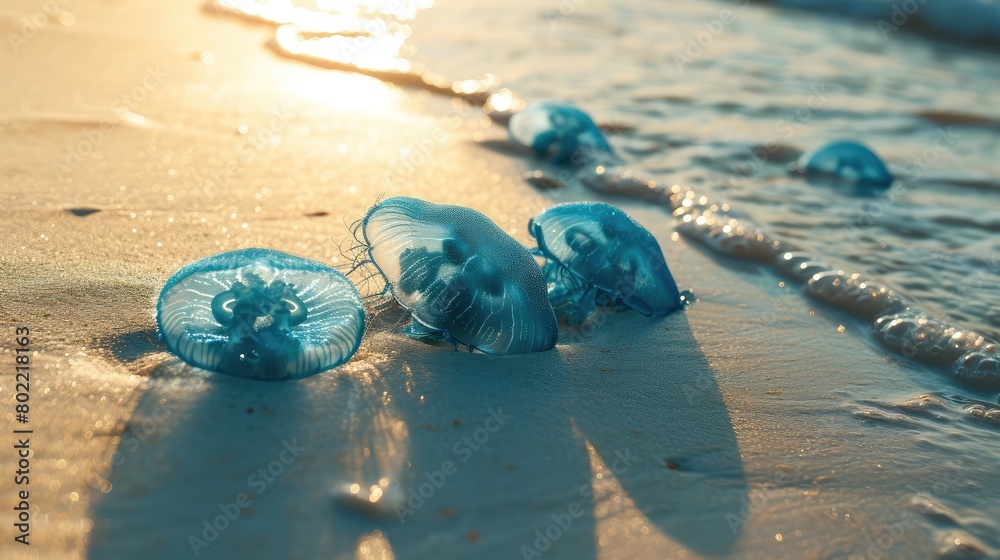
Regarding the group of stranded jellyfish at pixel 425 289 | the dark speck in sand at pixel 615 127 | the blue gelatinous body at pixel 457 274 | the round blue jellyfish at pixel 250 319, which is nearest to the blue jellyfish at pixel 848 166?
the dark speck in sand at pixel 615 127

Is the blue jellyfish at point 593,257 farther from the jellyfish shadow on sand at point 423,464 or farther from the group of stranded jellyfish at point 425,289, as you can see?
the jellyfish shadow on sand at point 423,464

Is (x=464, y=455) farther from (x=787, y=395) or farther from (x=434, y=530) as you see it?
(x=787, y=395)

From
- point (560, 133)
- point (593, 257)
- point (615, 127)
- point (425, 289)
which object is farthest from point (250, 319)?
point (615, 127)

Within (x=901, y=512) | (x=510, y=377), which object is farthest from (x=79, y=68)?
(x=901, y=512)

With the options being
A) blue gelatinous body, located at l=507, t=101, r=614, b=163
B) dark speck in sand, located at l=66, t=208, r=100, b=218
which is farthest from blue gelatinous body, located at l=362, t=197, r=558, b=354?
blue gelatinous body, located at l=507, t=101, r=614, b=163

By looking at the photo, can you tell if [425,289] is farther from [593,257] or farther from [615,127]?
[615,127]

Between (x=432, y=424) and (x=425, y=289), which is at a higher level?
(x=425, y=289)

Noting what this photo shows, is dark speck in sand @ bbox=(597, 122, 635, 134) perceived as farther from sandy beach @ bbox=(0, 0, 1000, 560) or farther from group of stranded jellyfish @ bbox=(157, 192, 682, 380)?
group of stranded jellyfish @ bbox=(157, 192, 682, 380)
